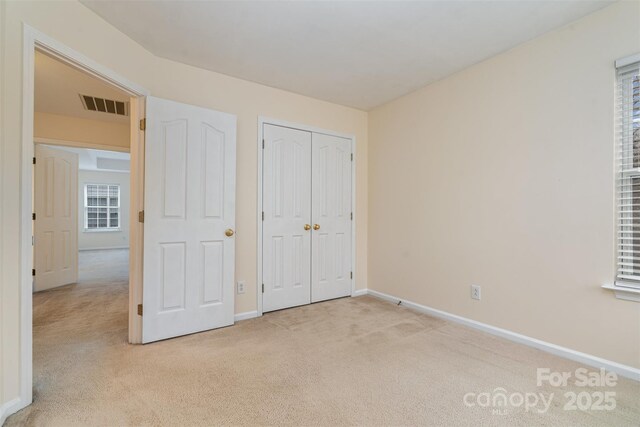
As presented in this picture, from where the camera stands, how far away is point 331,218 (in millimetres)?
3678

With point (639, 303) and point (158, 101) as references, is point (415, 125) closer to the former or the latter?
point (639, 303)

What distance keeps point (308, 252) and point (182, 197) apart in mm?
1548

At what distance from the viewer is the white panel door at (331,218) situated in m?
3.55

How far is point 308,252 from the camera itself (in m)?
3.49

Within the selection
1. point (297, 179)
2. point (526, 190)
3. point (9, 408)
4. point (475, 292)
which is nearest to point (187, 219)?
point (297, 179)

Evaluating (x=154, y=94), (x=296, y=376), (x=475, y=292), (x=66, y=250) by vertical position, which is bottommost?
(x=296, y=376)

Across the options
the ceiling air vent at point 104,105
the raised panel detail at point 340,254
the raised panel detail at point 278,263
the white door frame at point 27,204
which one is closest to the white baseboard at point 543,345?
the raised panel detail at point 340,254

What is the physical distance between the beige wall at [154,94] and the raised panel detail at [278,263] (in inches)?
9.8

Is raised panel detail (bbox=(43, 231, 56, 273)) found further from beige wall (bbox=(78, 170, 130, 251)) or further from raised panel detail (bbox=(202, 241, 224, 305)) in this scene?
beige wall (bbox=(78, 170, 130, 251))

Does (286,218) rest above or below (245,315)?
above

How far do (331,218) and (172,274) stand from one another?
6.22ft

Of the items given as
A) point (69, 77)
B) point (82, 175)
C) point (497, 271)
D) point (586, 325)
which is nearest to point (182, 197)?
point (69, 77)

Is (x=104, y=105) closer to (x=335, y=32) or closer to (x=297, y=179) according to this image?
(x=297, y=179)

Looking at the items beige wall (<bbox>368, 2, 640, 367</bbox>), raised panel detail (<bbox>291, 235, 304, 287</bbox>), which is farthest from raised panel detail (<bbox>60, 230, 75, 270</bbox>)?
beige wall (<bbox>368, 2, 640, 367</bbox>)
